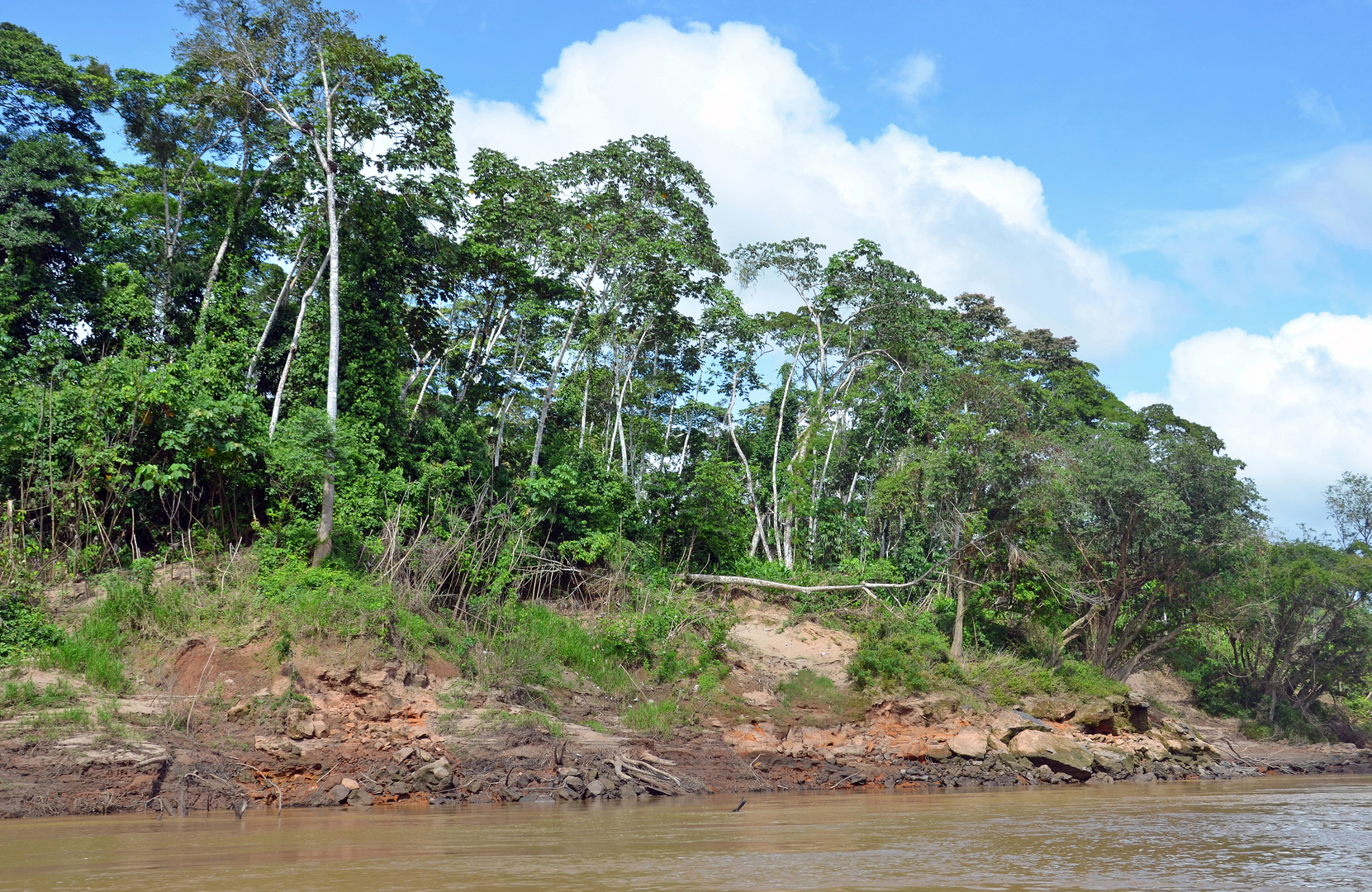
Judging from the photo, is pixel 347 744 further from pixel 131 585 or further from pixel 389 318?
pixel 389 318

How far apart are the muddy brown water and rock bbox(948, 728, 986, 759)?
414 cm

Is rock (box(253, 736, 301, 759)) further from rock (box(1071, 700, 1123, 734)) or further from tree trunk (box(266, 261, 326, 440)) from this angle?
rock (box(1071, 700, 1123, 734))

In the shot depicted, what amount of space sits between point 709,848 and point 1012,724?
457 inches

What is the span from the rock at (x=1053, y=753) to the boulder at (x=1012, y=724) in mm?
211

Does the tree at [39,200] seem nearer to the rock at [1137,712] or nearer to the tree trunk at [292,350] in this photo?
the tree trunk at [292,350]

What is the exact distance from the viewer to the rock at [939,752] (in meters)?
17.0

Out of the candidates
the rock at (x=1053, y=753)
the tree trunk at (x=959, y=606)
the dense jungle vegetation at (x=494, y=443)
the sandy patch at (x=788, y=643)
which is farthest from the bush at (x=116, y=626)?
the tree trunk at (x=959, y=606)

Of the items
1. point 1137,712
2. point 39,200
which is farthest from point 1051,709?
point 39,200

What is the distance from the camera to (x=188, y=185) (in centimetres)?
2122

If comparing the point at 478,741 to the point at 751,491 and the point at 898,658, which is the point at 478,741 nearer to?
the point at 898,658

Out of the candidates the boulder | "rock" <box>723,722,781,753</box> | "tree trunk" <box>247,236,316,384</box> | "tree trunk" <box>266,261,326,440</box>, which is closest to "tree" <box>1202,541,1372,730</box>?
the boulder

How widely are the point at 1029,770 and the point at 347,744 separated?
464 inches

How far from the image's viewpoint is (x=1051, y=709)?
2027 centimetres

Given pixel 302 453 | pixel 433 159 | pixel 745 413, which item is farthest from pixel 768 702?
pixel 745 413
